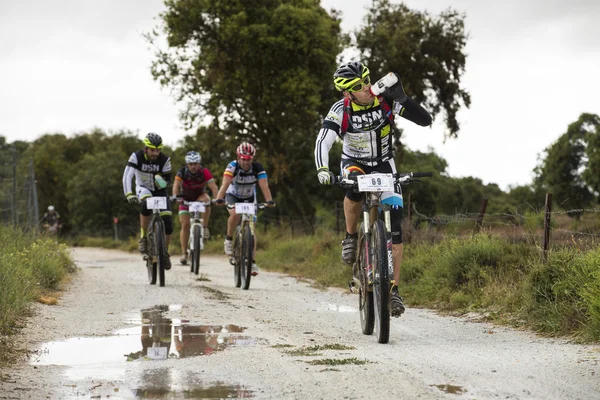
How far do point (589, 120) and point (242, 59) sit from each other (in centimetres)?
3496

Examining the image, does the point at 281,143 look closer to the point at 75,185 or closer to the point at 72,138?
the point at 75,185

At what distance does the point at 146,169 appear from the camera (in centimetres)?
1360

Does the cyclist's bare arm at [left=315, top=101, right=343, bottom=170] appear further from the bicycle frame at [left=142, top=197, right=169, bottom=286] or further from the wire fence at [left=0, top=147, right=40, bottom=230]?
the wire fence at [left=0, top=147, right=40, bottom=230]

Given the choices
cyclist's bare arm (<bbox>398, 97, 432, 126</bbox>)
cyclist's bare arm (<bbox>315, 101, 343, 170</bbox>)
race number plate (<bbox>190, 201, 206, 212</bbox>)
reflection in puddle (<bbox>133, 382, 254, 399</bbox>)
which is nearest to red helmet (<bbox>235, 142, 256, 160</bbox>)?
race number plate (<bbox>190, 201, 206, 212</bbox>)

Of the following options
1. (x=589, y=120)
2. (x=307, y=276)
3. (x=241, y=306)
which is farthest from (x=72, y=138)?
(x=241, y=306)

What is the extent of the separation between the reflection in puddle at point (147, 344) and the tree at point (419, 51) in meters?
28.2

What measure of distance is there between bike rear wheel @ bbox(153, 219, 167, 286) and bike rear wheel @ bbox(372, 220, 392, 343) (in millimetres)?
6691

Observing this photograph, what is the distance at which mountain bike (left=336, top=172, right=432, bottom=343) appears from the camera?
6910 millimetres

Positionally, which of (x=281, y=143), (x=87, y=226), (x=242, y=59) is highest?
(x=242, y=59)

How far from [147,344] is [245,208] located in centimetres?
660

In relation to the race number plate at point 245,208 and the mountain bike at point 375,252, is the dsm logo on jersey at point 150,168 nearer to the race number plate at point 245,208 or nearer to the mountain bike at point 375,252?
the race number plate at point 245,208

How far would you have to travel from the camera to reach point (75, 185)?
67.6 meters

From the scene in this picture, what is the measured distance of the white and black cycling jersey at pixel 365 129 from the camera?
295 inches

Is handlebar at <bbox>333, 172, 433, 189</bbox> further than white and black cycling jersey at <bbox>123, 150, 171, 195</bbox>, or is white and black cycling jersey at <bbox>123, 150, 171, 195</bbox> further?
white and black cycling jersey at <bbox>123, 150, 171, 195</bbox>
